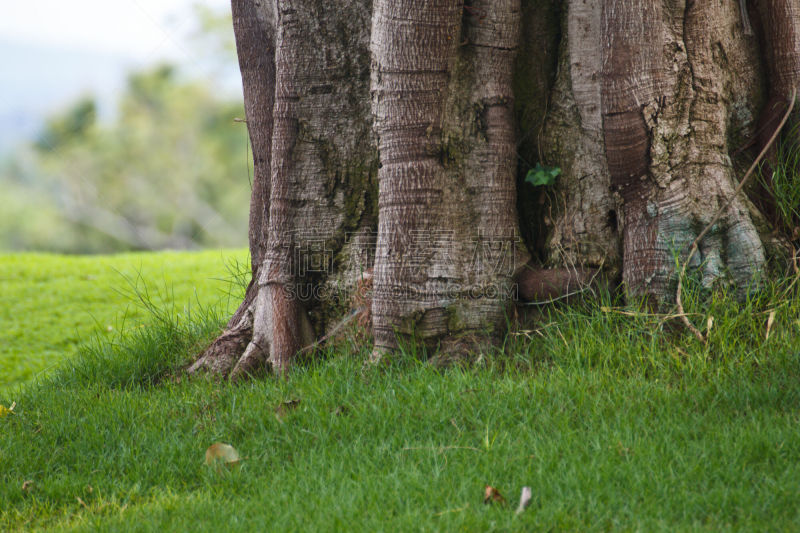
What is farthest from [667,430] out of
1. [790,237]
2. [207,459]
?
[207,459]

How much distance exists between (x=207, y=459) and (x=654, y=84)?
2.73 m

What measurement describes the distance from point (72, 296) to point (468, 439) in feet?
21.3

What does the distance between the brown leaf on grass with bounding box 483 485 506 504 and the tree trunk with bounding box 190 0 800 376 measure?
1.14 m

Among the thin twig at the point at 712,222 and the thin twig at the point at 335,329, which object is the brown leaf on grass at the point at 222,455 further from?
the thin twig at the point at 712,222

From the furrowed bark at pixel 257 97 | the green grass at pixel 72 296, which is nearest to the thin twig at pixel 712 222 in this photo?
the furrowed bark at pixel 257 97

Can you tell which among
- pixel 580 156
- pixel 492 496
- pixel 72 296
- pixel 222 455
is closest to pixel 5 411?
pixel 222 455

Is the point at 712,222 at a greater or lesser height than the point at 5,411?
greater

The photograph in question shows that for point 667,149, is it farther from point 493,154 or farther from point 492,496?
point 492,496

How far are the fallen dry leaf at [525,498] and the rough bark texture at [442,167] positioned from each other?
1.20 m

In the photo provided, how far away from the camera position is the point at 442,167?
341cm

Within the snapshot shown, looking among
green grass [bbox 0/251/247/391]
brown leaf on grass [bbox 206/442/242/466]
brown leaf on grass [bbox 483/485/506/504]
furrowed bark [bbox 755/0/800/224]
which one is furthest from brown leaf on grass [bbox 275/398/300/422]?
furrowed bark [bbox 755/0/800/224]

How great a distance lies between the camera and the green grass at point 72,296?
6.05 m

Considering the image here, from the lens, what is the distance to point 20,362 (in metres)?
5.82

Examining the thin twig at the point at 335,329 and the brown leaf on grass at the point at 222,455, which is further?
the thin twig at the point at 335,329
